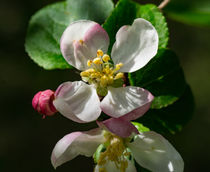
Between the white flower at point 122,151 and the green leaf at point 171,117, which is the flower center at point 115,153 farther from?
the green leaf at point 171,117

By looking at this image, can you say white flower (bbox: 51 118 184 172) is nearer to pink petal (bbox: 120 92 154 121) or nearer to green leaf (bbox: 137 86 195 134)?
pink petal (bbox: 120 92 154 121)

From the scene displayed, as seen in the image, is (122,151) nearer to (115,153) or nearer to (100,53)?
(115,153)

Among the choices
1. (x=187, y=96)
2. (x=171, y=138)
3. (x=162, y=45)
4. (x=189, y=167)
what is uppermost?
(x=162, y=45)

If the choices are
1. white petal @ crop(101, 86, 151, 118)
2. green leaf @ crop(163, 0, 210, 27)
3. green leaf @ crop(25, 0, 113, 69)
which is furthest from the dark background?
white petal @ crop(101, 86, 151, 118)

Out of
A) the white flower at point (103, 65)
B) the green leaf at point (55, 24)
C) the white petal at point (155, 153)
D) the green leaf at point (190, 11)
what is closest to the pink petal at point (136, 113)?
the white flower at point (103, 65)

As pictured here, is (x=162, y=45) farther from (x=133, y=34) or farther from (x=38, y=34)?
(x=38, y=34)

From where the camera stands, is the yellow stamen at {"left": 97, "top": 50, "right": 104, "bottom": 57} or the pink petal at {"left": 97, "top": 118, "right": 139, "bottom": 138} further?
the yellow stamen at {"left": 97, "top": 50, "right": 104, "bottom": 57}

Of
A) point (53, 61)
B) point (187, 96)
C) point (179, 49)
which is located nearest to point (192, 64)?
point (179, 49)
